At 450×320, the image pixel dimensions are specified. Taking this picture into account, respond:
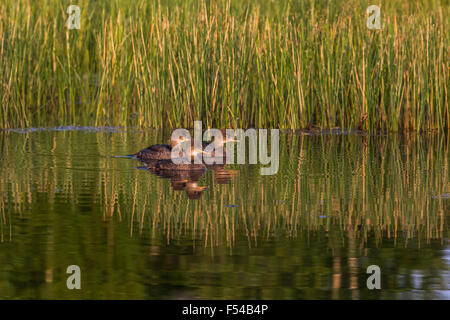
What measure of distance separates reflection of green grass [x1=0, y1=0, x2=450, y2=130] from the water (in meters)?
1.99

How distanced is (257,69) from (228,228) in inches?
248

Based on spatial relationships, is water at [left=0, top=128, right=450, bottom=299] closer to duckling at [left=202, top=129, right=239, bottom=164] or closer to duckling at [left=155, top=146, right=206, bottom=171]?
duckling at [left=155, top=146, right=206, bottom=171]

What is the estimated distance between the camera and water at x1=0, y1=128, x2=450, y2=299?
5957mm

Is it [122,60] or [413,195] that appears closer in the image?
[413,195]

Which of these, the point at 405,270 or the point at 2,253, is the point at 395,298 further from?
the point at 2,253

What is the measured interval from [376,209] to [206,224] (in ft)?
5.33

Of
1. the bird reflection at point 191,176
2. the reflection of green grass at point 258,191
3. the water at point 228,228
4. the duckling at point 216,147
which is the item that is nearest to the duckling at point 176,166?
the bird reflection at point 191,176

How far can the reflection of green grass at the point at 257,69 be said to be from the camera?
43.7ft

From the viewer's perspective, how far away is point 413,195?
8.89 meters

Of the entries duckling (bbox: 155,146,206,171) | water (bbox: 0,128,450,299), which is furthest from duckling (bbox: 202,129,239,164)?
water (bbox: 0,128,450,299)

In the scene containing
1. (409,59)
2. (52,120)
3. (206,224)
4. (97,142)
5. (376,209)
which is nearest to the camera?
(206,224)

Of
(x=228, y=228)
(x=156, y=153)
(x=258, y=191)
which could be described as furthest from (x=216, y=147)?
(x=228, y=228)

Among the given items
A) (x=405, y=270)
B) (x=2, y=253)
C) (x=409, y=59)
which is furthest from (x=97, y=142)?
(x=405, y=270)

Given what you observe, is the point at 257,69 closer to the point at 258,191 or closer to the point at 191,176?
the point at 191,176
